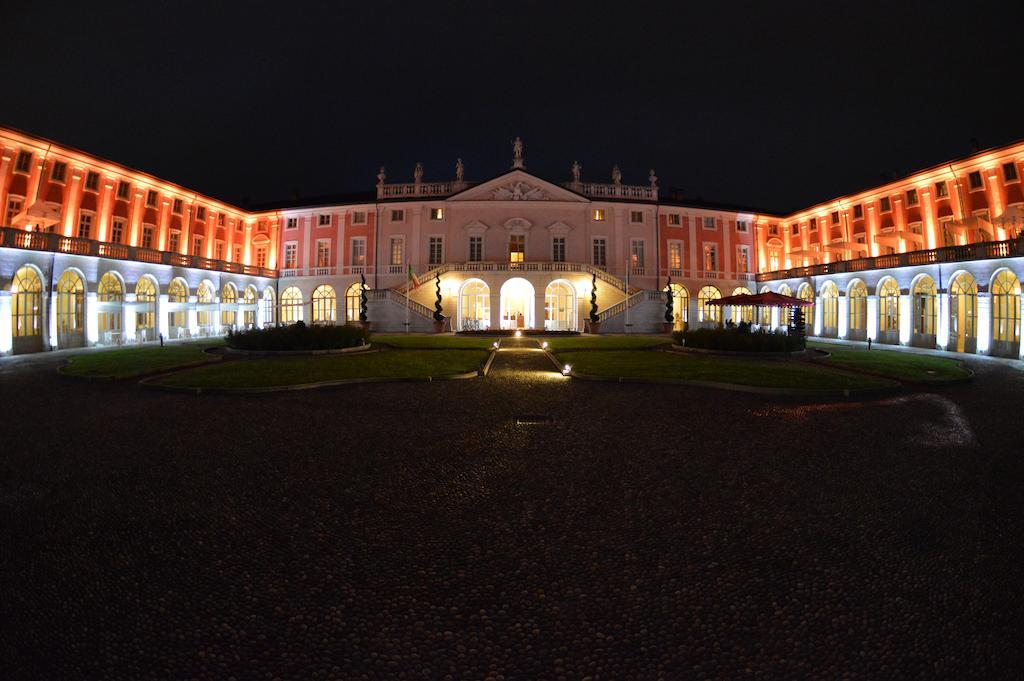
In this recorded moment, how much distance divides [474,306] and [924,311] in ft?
101

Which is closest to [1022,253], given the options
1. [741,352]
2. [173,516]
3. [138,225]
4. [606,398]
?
[741,352]

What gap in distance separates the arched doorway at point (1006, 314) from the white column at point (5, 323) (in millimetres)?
48752

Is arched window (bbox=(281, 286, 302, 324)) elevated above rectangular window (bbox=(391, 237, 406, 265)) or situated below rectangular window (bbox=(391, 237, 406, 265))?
below

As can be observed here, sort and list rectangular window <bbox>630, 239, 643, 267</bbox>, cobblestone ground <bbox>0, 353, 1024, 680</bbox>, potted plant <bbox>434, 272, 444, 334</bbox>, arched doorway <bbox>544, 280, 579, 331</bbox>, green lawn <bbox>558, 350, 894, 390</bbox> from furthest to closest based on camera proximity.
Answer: rectangular window <bbox>630, 239, 643, 267</bbox>, arched doorway <bbox>544, 280, 579, 331</bbox>, potted plant <bbox>434, 272, 444, 334</bbox>, green lawn <bbox>558, 350, 894, 390</bbox>, cobblestone ground <bbox>0, 353, 1024, 680</bbox>

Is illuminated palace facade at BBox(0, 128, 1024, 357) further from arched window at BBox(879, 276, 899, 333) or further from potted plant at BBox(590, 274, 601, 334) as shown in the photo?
potted plant at BBox(590, 274, 601, 334)

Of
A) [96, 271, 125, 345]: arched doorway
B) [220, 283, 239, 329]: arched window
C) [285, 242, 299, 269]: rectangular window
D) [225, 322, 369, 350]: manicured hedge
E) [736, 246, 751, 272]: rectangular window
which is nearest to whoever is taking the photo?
[225, 322, 369, 350]: manicured hedge

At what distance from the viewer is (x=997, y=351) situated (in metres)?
25.2

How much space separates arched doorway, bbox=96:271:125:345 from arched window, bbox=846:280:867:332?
161 ft

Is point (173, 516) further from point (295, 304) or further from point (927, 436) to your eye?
point (295, 304)

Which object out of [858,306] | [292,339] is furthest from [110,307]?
[858,306]

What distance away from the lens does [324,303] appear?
4675 centimetres

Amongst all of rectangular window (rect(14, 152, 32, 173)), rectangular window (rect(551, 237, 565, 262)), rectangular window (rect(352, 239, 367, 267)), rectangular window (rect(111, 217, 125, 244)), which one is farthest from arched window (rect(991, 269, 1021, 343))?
rectangular window (rect(14, 152, 32, 173))

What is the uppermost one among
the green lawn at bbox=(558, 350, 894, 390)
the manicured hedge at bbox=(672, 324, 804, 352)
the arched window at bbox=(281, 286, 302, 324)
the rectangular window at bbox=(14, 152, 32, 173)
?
the rectangular window at bbox=(14, 152, 32, 173)

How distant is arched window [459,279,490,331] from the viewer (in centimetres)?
4147
